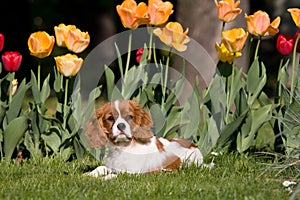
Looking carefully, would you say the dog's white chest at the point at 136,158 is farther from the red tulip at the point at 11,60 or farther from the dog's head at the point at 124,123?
the red tulip at the point at 11,60

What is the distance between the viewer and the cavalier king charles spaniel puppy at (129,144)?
562 cm

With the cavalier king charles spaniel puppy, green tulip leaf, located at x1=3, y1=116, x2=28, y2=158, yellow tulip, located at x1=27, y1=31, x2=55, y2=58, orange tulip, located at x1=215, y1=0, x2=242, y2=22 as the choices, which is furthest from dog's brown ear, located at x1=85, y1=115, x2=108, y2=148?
orange tulip, located at x1=215, y1=0, x2=242, y2=22

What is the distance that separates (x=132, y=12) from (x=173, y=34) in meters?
0.41

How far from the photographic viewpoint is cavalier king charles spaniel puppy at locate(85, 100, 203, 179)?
221 inches

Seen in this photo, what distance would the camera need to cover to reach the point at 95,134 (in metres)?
5.79

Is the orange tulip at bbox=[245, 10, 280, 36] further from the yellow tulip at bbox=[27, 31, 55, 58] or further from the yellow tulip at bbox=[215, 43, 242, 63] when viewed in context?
the yellow tulip at bbox=[27, 31, 55, 58]

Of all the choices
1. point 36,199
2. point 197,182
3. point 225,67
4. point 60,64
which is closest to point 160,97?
point 225,67

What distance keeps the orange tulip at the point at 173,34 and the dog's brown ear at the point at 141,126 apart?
0.91 meters

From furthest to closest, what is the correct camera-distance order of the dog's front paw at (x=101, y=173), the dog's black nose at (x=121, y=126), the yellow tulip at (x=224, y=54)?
the yellow tulip at (x=224, y=54) < the dog's front paw at (x=101, y=173) < the dog's black nose at (x=121, y=126)

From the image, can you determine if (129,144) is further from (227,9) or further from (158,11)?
(227,9)

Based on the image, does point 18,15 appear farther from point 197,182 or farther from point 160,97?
point 197,182

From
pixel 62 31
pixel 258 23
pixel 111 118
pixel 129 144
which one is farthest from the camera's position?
pixel 258 23

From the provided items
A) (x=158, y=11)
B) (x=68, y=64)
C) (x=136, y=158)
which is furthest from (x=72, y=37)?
(x=136, y=158)

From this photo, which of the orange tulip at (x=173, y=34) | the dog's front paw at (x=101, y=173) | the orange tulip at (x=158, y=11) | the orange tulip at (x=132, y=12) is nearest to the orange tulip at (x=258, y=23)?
the orange tulip at (x=173, y=34)
